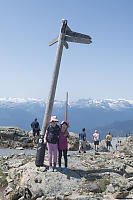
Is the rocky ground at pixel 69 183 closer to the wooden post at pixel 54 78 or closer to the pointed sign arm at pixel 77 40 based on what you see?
the wooden post at pixel 54 78

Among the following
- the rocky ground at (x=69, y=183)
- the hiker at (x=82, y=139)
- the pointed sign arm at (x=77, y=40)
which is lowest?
the rocky ground at (x=69, y=183)

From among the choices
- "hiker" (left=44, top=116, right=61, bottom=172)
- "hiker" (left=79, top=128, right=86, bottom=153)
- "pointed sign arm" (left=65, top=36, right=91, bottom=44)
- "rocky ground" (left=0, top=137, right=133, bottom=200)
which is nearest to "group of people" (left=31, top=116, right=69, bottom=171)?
"hiker" (left=44, top=116, right=61, bottom=172)

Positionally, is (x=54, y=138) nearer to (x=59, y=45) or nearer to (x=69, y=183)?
(x=69, y=183)

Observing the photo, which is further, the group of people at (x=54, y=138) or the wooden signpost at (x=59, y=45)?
the wooden signpost at (x=59, y=45)

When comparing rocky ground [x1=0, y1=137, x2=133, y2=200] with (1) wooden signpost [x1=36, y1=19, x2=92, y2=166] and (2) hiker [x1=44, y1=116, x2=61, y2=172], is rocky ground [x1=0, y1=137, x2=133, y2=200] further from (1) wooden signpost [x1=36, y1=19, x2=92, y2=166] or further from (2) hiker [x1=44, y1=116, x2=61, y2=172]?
(1) wooden signpost [x1=36, y1=19, x2=92, y2=166]

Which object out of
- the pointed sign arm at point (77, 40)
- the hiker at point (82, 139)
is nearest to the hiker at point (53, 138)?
the pointed sign arm at point (77, 40)

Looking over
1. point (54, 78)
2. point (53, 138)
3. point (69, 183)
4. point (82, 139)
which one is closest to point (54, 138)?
point (53, 138)

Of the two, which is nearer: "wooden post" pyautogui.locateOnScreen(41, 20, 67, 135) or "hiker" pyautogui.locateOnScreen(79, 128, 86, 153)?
"wooden post" pyautogui.locateOnScreen(41, 20, 67, 135)

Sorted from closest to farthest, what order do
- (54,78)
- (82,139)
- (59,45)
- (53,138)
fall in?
(53,138) < (54,78) < (59,45) < (82,139)

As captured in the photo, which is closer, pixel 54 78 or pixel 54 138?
pixel 54 138

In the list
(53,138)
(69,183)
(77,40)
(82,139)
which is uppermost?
(77,40)

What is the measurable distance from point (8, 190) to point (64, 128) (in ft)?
11.5

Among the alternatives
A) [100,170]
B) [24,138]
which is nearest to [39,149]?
[100,170]

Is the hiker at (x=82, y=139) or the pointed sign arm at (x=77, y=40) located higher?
the pointed sign arm at (x=77, y=40)
